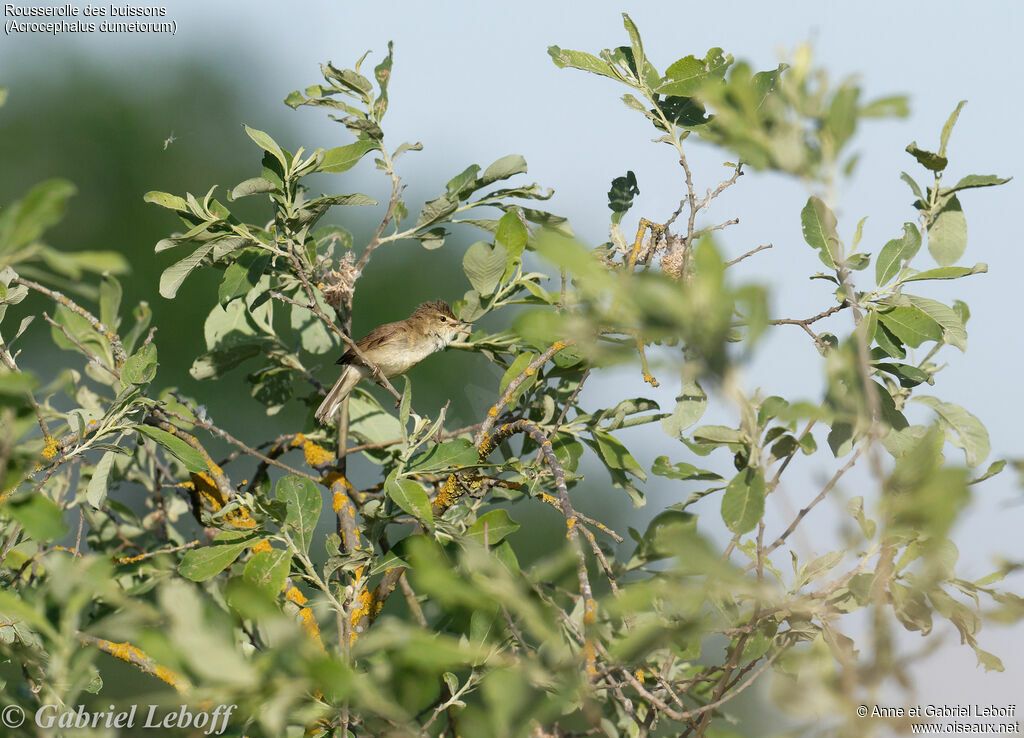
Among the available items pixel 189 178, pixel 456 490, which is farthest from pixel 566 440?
pixel 189 178

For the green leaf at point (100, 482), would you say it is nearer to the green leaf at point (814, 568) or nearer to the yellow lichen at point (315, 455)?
the yellow lichen at point (315, 455)

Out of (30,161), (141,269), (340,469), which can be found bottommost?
(141,269)

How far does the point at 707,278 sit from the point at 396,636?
16.8 inches

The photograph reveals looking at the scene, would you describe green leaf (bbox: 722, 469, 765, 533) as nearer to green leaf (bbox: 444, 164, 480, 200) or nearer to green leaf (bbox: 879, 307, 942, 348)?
green leaf (bbox: 879, 307, 942, 348)

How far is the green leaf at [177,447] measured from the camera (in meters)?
1.64

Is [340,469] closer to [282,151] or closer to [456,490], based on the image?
[456,490]

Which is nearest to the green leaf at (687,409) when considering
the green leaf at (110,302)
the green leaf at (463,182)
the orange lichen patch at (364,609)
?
the orange lichen patch at (364,609)

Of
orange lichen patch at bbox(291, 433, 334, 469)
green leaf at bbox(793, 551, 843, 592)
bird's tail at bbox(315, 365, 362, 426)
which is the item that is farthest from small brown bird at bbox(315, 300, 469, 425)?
green leaf at bbox(793, 551, 843, 592)

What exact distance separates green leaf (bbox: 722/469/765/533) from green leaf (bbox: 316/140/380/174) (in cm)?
122

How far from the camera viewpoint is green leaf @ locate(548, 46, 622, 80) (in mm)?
1980

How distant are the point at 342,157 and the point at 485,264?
1.44ft

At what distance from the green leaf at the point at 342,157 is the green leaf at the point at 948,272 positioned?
4.01 feet

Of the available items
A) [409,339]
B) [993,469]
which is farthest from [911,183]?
[409,339]

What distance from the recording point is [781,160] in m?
0.79
